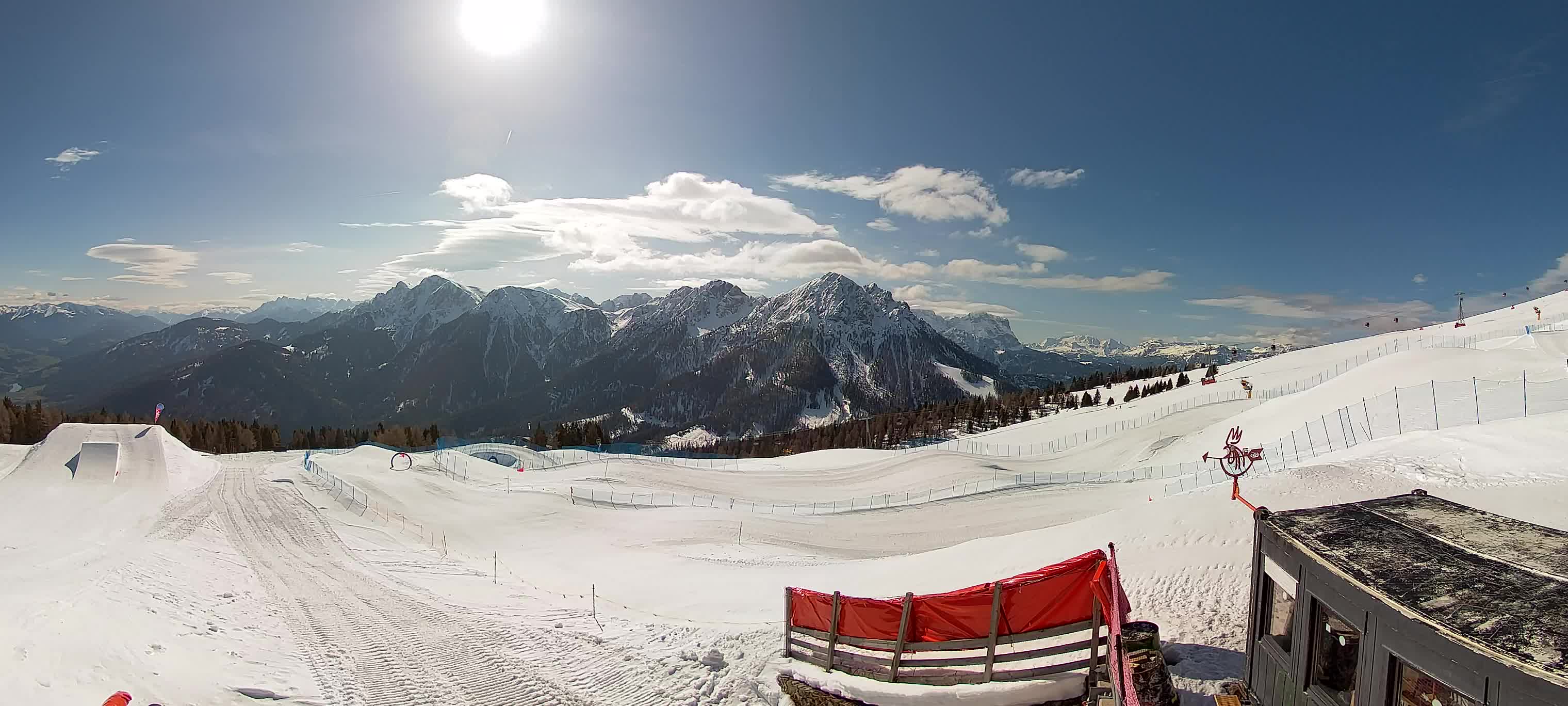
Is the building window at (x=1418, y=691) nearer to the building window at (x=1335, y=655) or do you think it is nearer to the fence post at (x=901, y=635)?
the building window at (x=1335, y=655)

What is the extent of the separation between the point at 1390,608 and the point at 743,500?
39912 mm

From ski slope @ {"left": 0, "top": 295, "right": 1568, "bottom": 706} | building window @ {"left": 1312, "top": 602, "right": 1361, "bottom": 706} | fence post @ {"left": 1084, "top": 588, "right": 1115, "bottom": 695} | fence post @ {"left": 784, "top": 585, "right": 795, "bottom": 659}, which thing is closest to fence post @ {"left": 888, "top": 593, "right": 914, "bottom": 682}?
ski slope @ {"left": 0, "top": 295, "right": 1568, "bottom": 706}

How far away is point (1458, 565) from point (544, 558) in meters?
29.2

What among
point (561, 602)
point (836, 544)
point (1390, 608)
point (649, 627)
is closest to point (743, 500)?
point (836, 544)

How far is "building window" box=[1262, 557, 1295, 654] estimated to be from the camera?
6.46 meters

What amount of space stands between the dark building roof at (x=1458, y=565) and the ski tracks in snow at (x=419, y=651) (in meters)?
10.4

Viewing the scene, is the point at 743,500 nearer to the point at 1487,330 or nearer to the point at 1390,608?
the point at 1390,608

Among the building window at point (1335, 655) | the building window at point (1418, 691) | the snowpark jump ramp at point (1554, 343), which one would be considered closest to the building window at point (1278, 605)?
the building window at point (1335, 655)

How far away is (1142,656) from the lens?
7738mm

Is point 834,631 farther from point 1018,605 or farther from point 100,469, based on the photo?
point 100,469

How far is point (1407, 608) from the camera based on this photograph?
486 cm

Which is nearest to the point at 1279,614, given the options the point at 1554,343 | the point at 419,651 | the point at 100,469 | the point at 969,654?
the point at 969,654

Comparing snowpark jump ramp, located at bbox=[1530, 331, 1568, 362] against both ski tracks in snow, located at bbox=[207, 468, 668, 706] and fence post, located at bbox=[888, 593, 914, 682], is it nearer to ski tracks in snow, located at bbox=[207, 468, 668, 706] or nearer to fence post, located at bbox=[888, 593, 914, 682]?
fence post, located at bbox=[888, 593, 914, 682]

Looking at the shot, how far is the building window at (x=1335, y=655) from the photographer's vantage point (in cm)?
551
